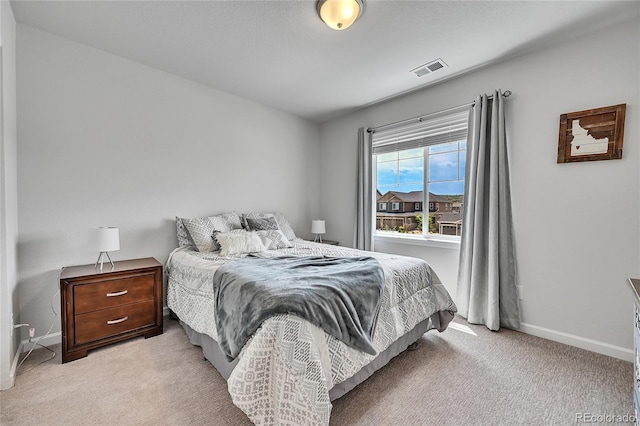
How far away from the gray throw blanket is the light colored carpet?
37 cm

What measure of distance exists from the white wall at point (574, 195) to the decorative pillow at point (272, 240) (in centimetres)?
238

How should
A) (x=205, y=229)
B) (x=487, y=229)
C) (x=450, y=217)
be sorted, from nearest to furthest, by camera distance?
(x=487, y=229), (x=205, y=229), (x=450, y=217)

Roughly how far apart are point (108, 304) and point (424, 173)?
349 cm

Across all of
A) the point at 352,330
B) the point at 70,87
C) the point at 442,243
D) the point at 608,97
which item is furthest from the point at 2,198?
the point at 608,97

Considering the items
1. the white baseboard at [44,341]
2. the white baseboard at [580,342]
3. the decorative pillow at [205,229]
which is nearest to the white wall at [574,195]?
the white baseboard at [580,342]

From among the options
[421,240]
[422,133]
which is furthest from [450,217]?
[422,133]

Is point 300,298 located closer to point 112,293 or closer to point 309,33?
point 112,293

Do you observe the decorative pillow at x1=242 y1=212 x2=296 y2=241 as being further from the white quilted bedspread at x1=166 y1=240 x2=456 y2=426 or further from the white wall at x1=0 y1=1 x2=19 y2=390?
the white wall at x1=0 y1=1 x2=19 y2=390

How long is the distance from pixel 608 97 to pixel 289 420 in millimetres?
3212

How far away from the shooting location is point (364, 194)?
12.5 feet

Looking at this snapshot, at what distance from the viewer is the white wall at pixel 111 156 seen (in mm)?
2188

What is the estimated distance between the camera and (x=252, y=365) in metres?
1.28

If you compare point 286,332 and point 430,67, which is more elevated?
point 430,67

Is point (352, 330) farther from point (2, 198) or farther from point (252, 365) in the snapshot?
point (2, 198)
